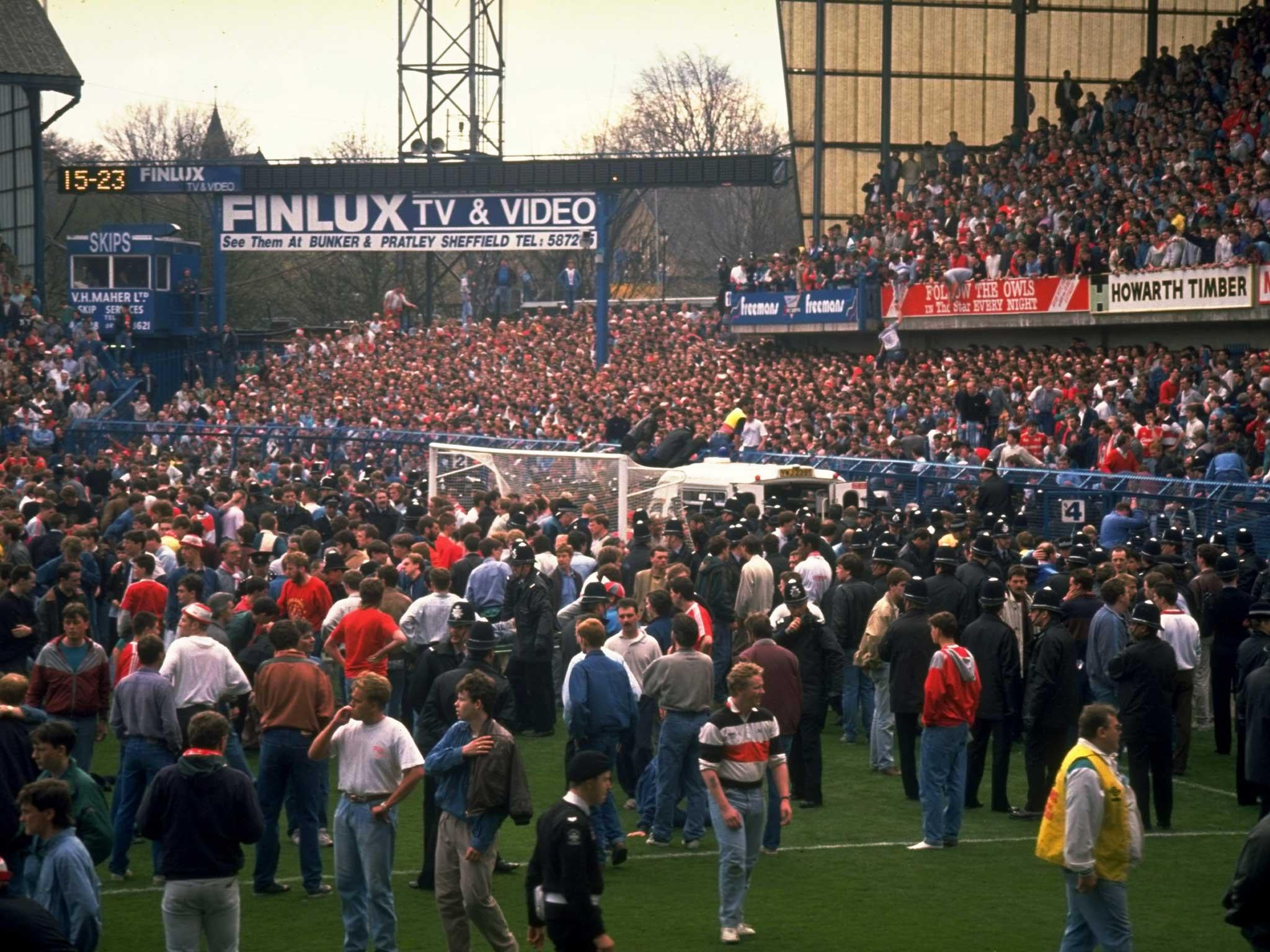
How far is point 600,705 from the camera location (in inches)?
446

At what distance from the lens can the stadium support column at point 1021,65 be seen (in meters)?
43.0

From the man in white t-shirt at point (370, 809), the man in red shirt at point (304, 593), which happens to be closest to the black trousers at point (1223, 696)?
the man in red shirt at point (304, 593)

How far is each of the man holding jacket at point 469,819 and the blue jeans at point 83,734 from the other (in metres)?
3.63

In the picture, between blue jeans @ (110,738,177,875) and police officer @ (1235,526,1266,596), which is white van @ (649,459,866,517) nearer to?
police officer @ (1235,526,1266,596)

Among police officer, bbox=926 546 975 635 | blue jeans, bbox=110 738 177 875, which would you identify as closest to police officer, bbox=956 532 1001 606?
police officer, bbox=926 546 975 635

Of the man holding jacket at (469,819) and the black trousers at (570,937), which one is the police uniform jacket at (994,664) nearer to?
the man holding jacket at (469,819)

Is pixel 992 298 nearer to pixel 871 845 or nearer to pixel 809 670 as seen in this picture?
pixel 809 670

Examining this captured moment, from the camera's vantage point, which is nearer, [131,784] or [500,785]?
[500,785]

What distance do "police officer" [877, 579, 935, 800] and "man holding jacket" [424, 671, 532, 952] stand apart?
15.2 ft

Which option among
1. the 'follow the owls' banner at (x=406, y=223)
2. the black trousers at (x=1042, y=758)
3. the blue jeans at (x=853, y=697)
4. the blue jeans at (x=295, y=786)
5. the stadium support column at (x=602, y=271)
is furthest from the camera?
the 'follow the owls' banner at (x=406, y=223)

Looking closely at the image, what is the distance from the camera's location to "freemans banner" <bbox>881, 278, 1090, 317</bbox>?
31.4 m

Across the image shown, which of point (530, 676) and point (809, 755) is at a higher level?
point (530, 676)

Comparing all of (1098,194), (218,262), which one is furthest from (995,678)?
(218,262)

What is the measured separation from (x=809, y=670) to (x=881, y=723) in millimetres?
1628
